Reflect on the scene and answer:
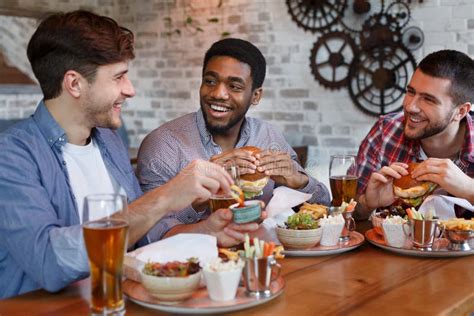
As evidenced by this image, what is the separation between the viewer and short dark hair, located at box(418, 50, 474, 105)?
107 inches

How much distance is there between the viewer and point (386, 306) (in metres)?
1.47

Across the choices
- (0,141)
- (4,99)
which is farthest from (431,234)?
(4,99)

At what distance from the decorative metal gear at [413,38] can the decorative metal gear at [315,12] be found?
57 centimetres

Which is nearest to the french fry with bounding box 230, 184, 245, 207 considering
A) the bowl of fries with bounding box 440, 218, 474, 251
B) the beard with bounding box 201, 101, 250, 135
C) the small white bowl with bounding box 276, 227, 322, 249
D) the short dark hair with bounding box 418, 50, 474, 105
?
the small white bowl with bounding box 276, 227, 322, 249

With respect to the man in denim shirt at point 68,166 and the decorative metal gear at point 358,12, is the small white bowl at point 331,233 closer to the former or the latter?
the man in denim shirt at point 68,166

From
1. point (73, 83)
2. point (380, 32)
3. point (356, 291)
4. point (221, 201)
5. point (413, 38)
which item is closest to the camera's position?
point (356, 291)

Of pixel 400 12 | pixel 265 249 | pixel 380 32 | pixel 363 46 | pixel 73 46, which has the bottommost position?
pixel 265 249

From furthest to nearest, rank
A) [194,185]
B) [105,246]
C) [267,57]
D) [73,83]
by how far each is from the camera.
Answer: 1. [267,57]
2. [73,83]
3. [194,185]
4. [105,246]

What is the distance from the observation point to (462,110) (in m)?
2.79

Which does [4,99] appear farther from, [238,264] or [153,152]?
[238,264]

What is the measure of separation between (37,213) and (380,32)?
3.91 metres

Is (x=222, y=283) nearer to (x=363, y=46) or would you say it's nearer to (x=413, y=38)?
(x=413, y=38)

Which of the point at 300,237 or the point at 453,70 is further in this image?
the point at 453,70

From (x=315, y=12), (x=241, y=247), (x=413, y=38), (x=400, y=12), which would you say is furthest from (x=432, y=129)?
(x=315, y=12)
